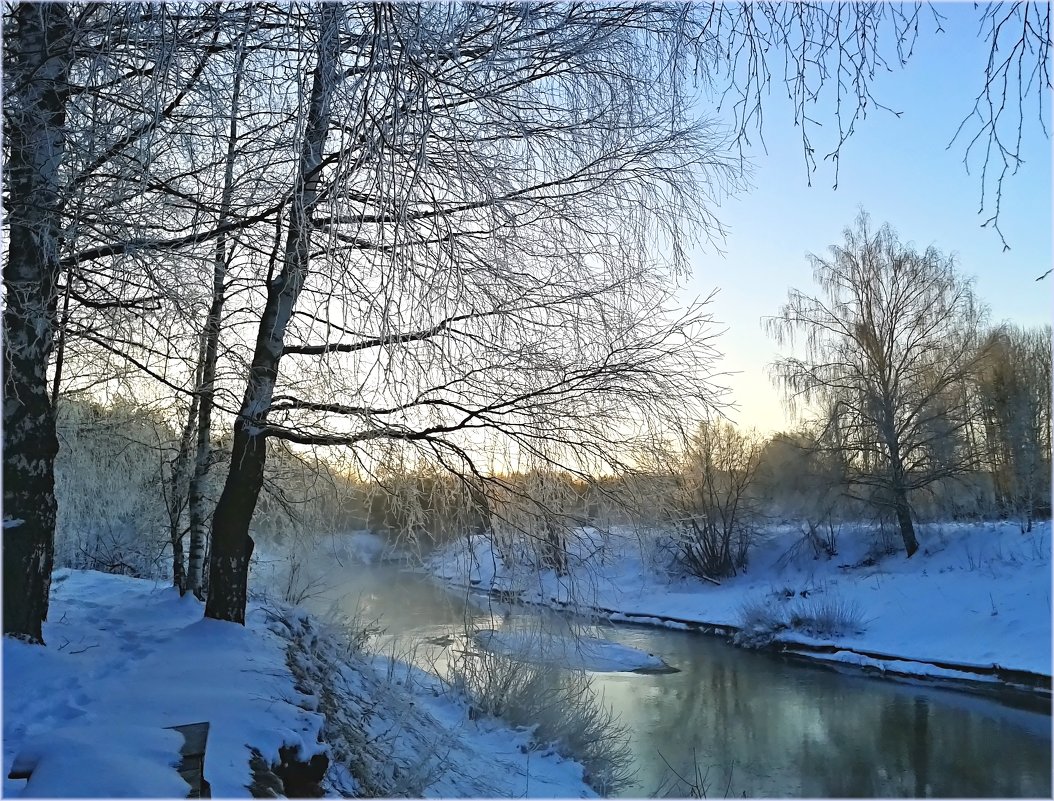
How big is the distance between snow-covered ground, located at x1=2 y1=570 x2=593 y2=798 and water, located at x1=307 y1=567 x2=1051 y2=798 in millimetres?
1186

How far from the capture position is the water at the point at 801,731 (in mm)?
8906

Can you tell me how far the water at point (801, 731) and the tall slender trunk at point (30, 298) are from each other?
8.89 ft

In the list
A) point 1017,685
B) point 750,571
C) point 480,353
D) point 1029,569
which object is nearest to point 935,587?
point 1029,569

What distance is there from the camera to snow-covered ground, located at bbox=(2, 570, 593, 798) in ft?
10.3

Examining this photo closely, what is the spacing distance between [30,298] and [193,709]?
236 centimetres

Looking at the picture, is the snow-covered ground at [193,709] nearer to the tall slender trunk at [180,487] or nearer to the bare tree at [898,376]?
the tall slender trunk at [180,487]

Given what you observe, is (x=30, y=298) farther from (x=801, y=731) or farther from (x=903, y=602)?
(x=903, y=602)

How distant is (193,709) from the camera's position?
406 cm

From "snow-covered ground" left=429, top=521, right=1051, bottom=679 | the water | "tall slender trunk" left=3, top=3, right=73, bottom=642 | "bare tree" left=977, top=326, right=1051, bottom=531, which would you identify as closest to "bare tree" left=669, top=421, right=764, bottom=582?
"snow-covered ground" left=429, top=521, right=1051, bottom=679

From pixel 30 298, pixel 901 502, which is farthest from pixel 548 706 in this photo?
pixel 901 502

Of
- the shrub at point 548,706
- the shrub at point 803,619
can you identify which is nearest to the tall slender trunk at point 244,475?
the shrub at point 548,706

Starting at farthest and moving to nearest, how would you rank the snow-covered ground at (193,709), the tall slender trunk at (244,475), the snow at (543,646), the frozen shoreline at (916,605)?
1. the frozen shoreline at (916,605)
2. the snow at (543,646)
3. the tall slender trunk at (244,475)
4. the snow-covered ground at (193,709)

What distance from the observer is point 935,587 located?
16766 millimetres

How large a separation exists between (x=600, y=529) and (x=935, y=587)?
14.4m
